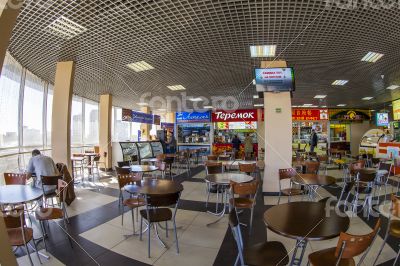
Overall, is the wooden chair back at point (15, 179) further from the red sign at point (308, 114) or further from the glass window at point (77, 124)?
the red sign at point (308, 114)

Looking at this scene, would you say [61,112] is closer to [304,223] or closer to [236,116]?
[304,223]

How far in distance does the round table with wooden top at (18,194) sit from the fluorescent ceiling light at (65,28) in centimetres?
269

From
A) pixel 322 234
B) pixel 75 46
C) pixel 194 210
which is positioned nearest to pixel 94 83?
pixel 75 46

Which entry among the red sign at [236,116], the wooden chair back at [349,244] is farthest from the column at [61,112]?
the red sign at [236,116]

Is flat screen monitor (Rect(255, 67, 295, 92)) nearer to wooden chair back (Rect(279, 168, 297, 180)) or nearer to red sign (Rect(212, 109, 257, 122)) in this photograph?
wooden chair back (Rect(279, 168, 297, 180))

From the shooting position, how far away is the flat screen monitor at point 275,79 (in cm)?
519

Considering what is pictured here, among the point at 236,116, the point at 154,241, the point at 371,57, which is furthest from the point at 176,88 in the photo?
the point at 154,241

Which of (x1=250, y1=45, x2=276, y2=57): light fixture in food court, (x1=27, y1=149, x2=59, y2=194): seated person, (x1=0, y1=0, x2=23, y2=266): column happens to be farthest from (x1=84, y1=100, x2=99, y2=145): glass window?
(x1=0, y1=0, x2=23, y2=266): column

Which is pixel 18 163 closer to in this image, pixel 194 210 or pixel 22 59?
pixel 22 59

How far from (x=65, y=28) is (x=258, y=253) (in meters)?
4.55

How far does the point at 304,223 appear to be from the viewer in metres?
2.00

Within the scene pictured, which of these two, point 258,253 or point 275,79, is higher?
point 275,79

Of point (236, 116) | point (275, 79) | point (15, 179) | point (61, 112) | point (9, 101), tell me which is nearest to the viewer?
point (15, 179)

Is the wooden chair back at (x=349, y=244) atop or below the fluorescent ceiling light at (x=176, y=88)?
below
